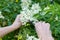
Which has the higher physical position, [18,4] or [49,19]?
[18,4]

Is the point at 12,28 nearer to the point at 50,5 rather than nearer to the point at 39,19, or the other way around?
the point at 39,19

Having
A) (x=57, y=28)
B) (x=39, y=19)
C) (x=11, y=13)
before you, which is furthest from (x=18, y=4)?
(x=57, y=28)

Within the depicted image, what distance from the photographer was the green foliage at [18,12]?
236cm

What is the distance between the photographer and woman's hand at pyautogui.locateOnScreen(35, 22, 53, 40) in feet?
7.16

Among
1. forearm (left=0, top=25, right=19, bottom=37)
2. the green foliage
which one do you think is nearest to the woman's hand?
the green foliage

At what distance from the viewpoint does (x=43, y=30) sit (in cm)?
224

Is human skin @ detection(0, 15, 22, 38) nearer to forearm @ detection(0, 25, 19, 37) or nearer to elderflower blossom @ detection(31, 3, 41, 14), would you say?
forearm @ detection(0, 25, 19, 37)

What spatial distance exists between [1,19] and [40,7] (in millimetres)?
380

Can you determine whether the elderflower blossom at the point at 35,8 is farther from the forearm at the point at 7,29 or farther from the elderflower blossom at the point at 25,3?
the forearm at the point at 7,29

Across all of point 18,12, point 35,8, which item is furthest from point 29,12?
point 18,12

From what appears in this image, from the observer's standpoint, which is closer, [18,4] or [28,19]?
[28,19]

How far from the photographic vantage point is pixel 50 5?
2508mm

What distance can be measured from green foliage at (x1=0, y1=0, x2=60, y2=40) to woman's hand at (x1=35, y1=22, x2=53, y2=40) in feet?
0.31

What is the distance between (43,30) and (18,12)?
397 millimetres
